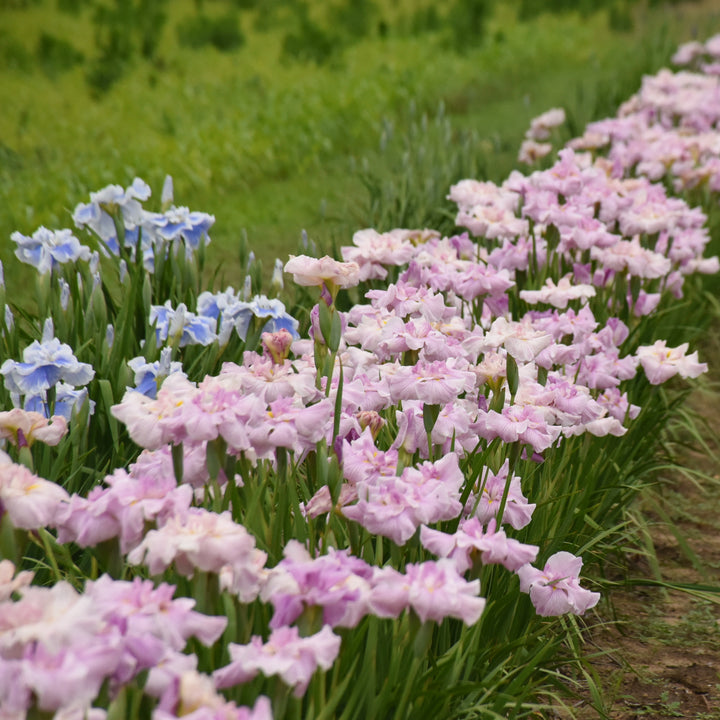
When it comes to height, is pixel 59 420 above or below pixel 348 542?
above

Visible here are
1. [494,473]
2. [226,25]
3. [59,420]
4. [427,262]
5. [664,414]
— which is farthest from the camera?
[226,25]

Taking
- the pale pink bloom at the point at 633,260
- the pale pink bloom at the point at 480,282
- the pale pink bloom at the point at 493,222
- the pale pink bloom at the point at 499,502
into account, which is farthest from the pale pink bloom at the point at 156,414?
the pale pink bloom at the point at 633,260

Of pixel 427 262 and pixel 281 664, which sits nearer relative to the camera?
pixel 281 664

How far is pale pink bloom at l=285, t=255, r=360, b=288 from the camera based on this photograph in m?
2.12

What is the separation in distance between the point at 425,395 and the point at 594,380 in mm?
877

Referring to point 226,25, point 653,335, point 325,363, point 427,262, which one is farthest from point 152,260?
point 226,25

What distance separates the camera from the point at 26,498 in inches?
60.4

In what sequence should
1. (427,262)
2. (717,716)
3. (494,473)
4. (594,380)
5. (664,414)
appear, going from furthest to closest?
(664,414)
(427,262)
(594,380)
(717,716)
(494,473)

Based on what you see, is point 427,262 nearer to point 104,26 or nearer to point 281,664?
point 281,664

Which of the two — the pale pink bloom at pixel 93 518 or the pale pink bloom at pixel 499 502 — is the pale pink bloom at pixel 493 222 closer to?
the pale pink bloom at pixel 499 502

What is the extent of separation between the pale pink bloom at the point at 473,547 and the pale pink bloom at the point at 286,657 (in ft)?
1.16

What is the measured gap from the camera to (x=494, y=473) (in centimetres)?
213

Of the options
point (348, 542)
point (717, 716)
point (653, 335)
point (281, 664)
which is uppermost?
point (281, 664)

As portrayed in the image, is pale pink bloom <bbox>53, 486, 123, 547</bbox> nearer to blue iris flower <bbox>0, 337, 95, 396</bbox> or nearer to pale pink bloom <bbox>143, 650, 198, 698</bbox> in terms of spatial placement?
pale pink bloom <bbox>143, 650, 198, 698</bbox>
